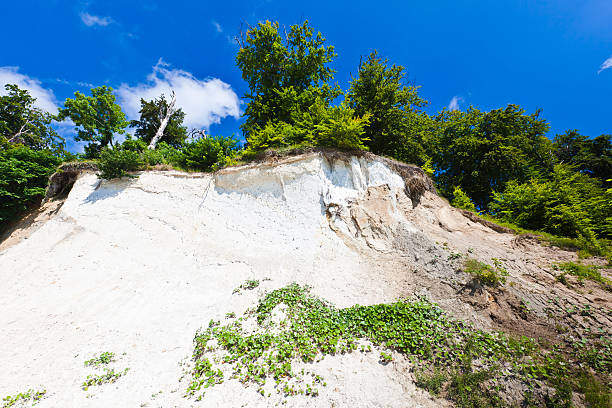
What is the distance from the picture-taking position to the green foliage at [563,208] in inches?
376

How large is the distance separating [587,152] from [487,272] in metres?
22.8

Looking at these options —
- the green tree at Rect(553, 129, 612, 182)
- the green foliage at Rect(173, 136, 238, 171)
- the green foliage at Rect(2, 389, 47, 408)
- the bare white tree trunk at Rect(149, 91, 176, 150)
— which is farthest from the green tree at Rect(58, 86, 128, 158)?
the green tree at Rect(553, 129, 612, 182)

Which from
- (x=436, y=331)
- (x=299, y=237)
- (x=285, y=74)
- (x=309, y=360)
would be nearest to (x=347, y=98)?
(x=285, y=74)

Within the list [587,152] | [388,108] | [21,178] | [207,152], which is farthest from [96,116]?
[587,152]

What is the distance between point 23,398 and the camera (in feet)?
→ 14.0

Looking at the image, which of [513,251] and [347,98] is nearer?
[513,251]

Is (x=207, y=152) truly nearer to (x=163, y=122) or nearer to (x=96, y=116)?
(x=96, y=116)

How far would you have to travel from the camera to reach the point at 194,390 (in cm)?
432

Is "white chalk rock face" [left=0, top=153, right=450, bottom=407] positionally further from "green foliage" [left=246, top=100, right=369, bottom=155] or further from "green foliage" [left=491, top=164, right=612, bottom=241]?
"green foliage" [left=491, top=164, right=612, bottom=241]

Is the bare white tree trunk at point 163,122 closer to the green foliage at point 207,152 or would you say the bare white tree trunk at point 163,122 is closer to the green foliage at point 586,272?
the green foliage at point 207,152

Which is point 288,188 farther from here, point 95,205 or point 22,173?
point 22,173

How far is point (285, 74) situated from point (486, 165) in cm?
1742

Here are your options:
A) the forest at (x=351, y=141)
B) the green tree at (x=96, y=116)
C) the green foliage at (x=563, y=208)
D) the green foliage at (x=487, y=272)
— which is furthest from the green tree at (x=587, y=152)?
the green tree at (x=96, y=116)

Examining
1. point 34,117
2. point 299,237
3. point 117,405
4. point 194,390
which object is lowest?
point 117,405
